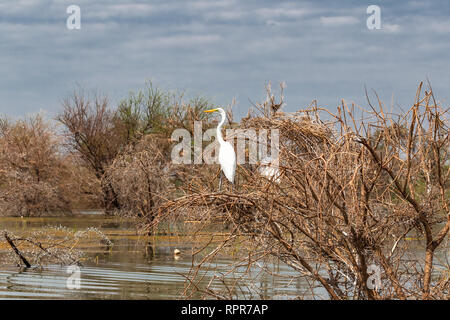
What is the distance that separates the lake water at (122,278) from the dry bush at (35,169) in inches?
465

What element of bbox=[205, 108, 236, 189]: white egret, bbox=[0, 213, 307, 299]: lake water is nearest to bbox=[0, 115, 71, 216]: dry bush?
bbox=[0, 213, 307, 299]: lake water

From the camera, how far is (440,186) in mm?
7523

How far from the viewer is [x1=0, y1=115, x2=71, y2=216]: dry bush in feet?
107

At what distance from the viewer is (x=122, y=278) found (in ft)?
47.9

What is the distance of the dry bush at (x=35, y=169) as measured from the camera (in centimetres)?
3266

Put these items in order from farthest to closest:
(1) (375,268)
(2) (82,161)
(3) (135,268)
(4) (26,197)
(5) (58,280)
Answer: (2) (82,161)
(4) (26,197)
(3) (135,268)
(5) (58,280)
(1) (375,268)

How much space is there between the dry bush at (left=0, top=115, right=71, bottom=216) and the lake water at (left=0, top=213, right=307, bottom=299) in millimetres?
Result: 11802

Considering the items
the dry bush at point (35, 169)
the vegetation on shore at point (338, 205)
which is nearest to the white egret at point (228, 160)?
the vegetation on shore at point (338, 205)

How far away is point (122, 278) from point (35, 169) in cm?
2199

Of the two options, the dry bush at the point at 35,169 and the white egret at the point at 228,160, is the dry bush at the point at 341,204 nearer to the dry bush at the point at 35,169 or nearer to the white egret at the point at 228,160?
the white egret at the point at 228,160
